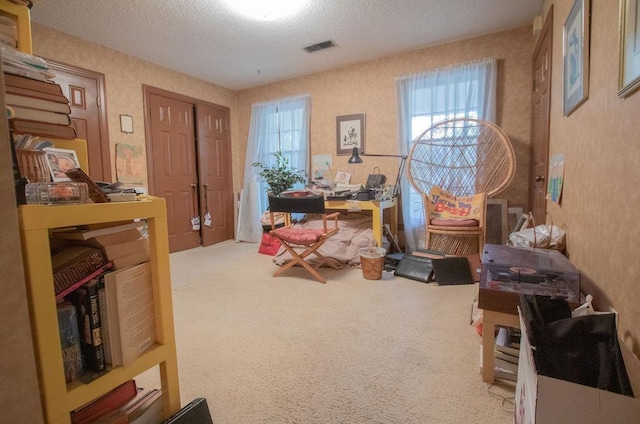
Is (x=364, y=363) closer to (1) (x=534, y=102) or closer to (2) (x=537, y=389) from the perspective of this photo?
(2) (x=537, y=389)

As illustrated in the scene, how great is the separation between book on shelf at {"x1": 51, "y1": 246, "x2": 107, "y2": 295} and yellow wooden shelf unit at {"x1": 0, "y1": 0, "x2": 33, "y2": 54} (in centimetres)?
66

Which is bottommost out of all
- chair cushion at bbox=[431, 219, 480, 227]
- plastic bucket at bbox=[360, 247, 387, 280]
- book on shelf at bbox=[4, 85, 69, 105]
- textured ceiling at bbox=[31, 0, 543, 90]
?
plastic bucket at bbox=[360, 247, 387, 280]

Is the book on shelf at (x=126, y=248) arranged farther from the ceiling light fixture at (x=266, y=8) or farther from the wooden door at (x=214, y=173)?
the wooden door at (x=214, y=173)

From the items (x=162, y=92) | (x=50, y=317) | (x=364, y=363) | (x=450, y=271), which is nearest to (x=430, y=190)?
(x=450, y=271)

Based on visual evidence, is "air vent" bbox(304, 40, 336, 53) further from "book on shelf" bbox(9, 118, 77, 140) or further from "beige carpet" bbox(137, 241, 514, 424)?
"book on shelf" bbox(9, 118, 77, 140)

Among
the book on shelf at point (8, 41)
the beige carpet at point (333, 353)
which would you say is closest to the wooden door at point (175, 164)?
the beige carpet at point (333, 353)

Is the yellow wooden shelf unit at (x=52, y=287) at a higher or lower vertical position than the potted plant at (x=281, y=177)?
lower

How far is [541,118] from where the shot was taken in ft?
8.40

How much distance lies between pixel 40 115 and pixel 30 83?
0.28 ft

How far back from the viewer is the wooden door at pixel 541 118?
2.31m

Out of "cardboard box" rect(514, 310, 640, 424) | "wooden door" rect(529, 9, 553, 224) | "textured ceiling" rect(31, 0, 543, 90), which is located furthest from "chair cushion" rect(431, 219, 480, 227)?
"cardboard box" rect(514, 310, 640, 424)

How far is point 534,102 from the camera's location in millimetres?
2939

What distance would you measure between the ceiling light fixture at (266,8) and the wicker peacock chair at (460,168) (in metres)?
1.71

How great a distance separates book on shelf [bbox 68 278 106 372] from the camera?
29.9 inches
